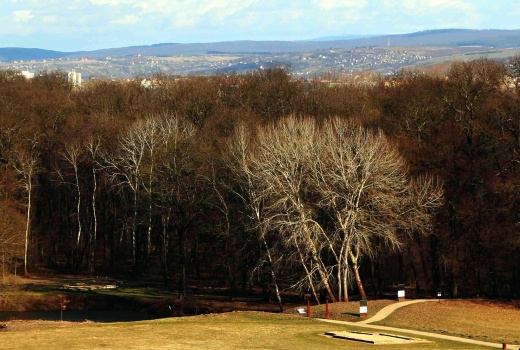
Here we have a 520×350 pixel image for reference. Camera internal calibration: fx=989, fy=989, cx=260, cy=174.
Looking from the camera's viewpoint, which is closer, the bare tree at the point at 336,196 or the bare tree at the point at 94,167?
the bare tree at the point at 336,196

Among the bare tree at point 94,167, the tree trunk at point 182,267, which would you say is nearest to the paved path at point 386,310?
the tree trunk at point 182,267

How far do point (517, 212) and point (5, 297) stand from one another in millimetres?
39103

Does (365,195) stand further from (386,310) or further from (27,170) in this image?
(27,170)

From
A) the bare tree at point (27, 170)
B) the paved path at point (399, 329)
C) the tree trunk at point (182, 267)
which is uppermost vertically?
the bare tree at point (27, 170)

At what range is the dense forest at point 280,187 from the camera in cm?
6625

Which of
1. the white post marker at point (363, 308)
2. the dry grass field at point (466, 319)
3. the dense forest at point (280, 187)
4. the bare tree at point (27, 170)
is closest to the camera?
the dry grass field at point (466, 319)

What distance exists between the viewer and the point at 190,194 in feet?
262

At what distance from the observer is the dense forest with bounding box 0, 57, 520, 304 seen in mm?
66250

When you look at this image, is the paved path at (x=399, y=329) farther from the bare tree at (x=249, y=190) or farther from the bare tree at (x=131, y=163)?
the bare tree at (x=131, y=163)

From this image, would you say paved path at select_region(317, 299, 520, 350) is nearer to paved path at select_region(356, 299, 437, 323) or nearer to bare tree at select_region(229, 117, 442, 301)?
paved path at select_region(356, 299, 437, 323)

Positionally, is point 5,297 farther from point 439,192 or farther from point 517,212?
point 517,212

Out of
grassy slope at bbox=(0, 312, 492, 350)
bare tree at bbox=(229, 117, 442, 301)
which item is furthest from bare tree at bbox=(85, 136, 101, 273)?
→ grassy slope at bbox=(0, 312, 492, 350)

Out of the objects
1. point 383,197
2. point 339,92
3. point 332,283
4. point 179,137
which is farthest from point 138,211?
point 339,92

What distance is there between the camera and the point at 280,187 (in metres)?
65.6
